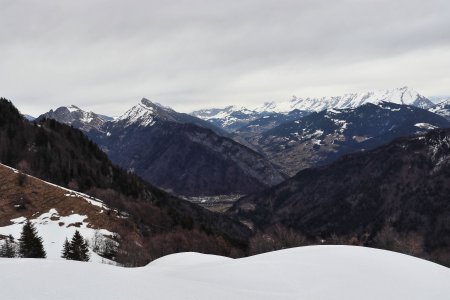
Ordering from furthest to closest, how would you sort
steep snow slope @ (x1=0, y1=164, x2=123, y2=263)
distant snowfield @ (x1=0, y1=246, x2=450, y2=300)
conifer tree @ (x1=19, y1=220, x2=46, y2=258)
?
steep snow slope @ (x1=0, y1=164, x2=123, y2=263), conifer tree @ (x1=19, y1=220, x2=46, y2=258), distant snowfield @ (x1=0, y1=246, x2=450, y2=300)

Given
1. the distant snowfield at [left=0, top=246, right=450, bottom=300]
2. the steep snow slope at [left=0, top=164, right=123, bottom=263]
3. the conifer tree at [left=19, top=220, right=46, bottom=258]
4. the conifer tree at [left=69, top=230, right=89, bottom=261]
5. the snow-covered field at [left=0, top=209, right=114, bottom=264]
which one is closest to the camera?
the distant snowfield at [left=0, top=246, right=450, bottom=300]

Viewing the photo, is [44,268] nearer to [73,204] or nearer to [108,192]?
[73,204]

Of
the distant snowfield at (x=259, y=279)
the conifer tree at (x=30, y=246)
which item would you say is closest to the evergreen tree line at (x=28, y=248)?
the conifer tree at (x=30, y=246)

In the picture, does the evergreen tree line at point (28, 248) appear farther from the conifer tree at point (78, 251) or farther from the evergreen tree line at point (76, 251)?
the conifer tree at point (78, 251)

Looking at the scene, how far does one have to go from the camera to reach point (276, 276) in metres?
32.1

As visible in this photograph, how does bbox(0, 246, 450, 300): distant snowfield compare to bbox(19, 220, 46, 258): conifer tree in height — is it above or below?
above

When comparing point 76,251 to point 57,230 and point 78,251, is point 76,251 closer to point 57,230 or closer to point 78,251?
point 78,251

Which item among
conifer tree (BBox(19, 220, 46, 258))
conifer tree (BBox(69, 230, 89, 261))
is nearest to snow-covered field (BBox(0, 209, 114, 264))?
conifer tree (BBox(69, 230, 89, 261))

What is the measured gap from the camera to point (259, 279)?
31375 millimetres

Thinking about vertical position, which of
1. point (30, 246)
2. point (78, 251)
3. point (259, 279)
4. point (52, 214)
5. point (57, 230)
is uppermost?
Result: point (259, 279)

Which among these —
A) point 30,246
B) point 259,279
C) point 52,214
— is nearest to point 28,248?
point 30,246

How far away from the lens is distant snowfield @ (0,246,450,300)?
74.0 feet

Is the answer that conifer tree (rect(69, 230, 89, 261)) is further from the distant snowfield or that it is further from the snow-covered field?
the distant snowfield

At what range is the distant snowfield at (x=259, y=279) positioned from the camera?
74.0 feet
